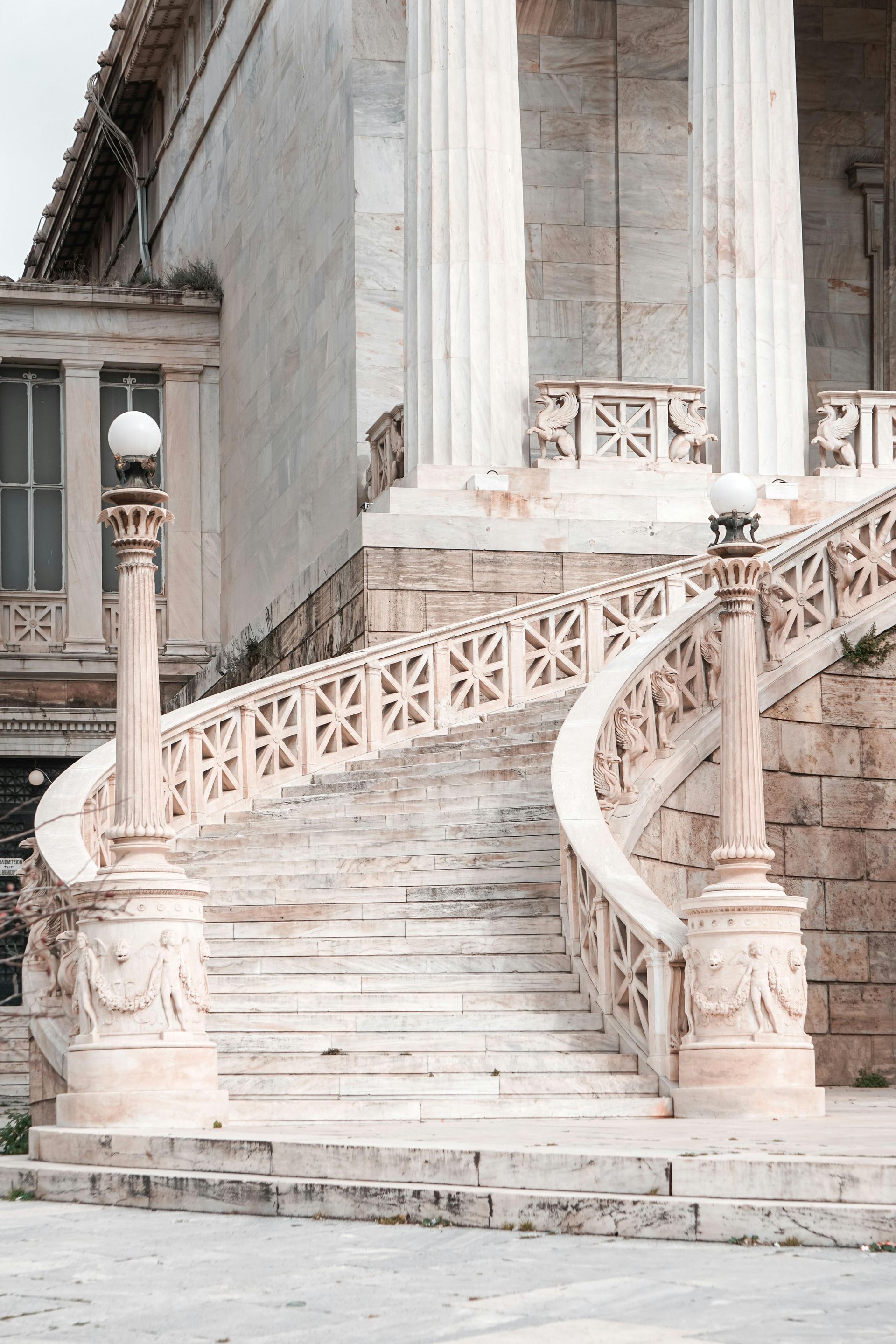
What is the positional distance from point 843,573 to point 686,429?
6.01 meters

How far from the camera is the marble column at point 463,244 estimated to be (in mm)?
23875

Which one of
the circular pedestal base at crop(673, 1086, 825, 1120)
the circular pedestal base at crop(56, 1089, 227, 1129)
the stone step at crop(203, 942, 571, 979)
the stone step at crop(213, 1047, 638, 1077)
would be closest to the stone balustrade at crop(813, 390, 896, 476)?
the stone step at crop(203, 942, 571, 979)

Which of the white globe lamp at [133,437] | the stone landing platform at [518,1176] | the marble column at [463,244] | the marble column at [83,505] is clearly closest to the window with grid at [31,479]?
the marble column at [83,505]

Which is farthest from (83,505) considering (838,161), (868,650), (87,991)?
(87,991)

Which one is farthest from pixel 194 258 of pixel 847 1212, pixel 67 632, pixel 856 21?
pixel 847 1212

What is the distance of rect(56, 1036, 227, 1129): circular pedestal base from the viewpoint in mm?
11781

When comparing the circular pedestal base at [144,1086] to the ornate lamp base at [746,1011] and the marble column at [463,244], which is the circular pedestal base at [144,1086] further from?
the marble column at [463,244]

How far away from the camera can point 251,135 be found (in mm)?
32969

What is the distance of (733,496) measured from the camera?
14.1 m

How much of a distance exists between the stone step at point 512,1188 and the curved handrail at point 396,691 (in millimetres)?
8579

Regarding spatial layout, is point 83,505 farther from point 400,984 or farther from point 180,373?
point 400,984

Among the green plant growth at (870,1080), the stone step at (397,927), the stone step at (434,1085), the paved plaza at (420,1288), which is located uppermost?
the stone step at (397,927)

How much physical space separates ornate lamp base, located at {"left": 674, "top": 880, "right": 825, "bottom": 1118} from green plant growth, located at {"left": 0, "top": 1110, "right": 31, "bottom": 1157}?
13.2ft

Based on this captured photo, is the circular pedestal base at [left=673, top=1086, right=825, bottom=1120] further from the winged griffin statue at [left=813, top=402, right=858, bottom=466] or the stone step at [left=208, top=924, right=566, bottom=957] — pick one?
the winged griffin statue at [left=813, top=402, right=858, bottom=466]
